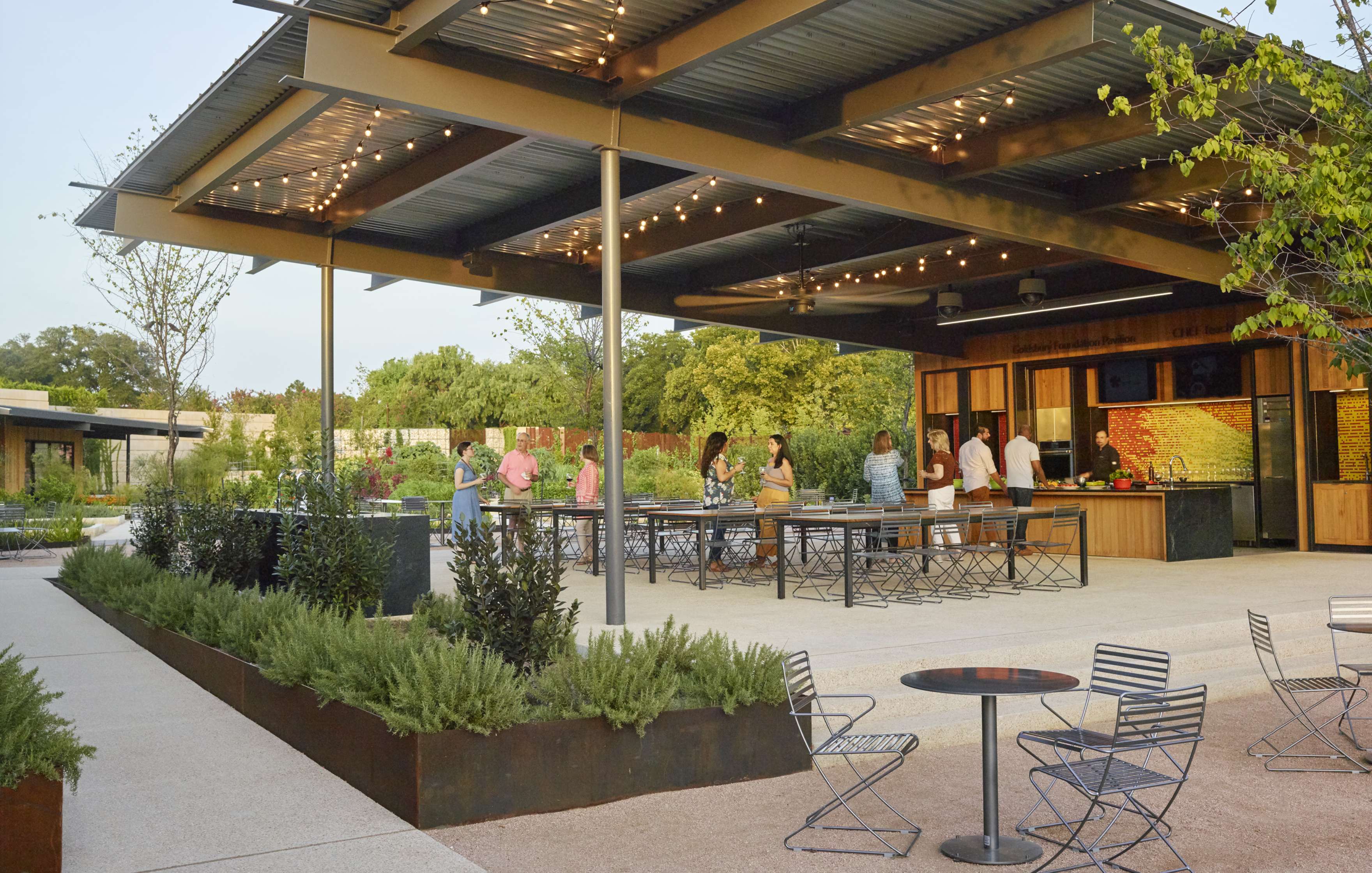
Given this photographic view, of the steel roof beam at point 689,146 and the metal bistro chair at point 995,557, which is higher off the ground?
the steel roof beam at point 689,146

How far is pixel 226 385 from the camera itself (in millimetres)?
38875

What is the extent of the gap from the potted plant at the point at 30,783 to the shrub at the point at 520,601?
2.01 meters

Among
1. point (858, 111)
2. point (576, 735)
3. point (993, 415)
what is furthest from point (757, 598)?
point (993, 415)

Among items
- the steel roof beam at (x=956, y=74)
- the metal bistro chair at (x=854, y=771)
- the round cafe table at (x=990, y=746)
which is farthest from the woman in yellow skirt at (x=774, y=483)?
the round cafe table at (x=990, y=746)

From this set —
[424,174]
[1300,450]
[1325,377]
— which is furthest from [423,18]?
[1300,450]

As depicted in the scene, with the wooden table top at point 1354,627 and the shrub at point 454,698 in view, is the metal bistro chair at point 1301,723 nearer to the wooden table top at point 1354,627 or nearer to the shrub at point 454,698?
the wooden table top at point 1354,627

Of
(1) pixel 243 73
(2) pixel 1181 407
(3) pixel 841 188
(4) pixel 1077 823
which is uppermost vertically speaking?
(1) pixel 243 73

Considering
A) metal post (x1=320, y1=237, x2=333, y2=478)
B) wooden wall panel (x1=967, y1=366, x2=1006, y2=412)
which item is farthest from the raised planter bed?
wooden wall panel (x1=967, y1=366, x2=1006, y2=412)

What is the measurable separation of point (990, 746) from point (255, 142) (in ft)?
22.6

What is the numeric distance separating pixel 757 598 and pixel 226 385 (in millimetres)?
34402

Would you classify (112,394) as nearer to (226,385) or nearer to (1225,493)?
(226,385)

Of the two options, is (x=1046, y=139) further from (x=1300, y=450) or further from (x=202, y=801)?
(x=202, y=801)

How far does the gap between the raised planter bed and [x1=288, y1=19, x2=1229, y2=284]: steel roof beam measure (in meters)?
3.59

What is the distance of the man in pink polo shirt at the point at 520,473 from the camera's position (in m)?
11.5
